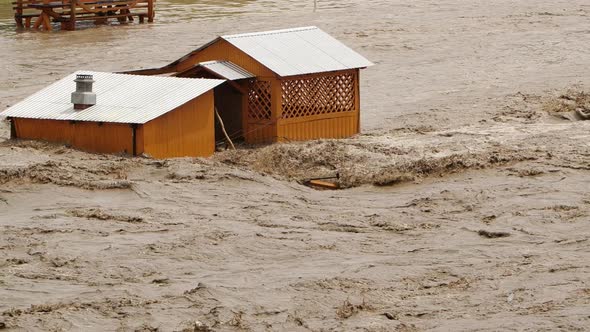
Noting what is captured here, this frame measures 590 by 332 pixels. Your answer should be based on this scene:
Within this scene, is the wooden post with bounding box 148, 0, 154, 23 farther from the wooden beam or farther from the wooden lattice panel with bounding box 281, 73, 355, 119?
the wooden beam

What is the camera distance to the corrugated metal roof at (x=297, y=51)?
20844 mm

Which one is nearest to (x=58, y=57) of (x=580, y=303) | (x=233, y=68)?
(x=233, y=68)

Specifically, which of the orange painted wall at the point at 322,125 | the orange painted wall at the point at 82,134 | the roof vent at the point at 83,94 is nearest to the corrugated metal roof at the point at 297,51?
the orange painted wall at the point at 322,125

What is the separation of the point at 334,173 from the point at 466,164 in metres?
1.82

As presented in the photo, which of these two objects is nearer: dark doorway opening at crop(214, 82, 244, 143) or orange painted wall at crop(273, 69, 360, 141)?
orange painted wall at crop(273, 69, 360, 141)

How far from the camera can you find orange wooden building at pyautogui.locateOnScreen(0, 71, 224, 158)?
61.9 feet

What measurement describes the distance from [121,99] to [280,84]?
8.34ft

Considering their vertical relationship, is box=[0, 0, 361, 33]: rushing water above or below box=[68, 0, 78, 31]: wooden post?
below

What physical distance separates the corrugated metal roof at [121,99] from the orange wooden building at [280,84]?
94 cm

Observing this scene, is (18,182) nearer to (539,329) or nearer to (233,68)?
(233,68)

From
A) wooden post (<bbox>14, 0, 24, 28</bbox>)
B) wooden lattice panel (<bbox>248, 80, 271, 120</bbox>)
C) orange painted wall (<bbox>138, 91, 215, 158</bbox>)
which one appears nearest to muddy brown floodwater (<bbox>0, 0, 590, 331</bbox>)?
orange painted wall (<bbox>138, 91, 215, 158</bbox>)

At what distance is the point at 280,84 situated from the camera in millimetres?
20688

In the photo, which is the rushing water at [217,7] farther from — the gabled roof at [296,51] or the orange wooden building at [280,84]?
the orange wooden building at [280,84]

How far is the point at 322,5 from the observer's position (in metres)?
40.3
